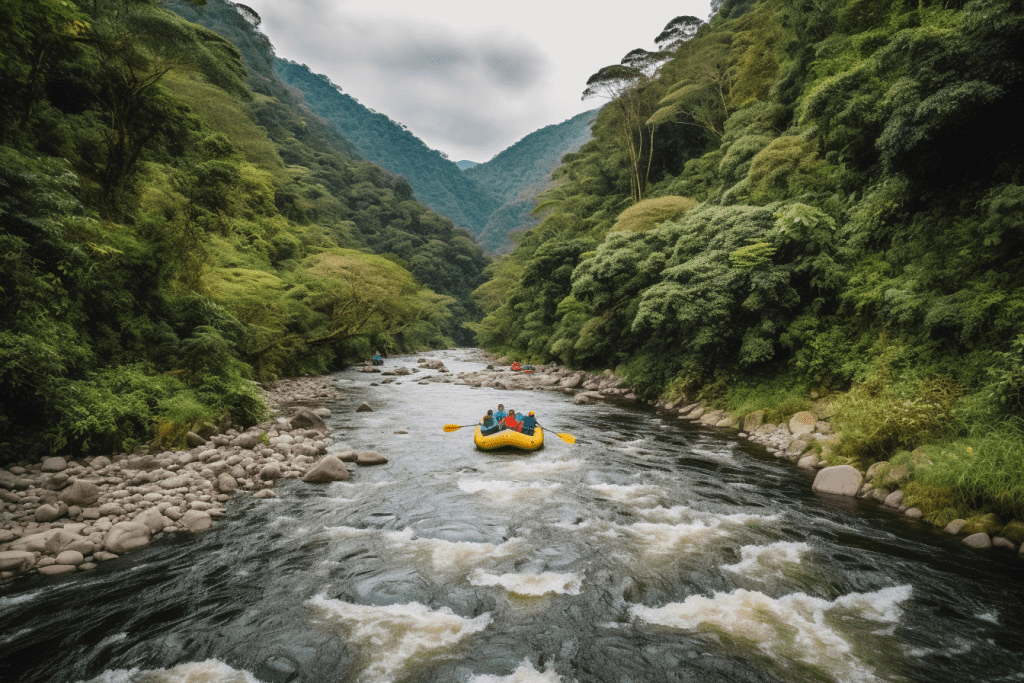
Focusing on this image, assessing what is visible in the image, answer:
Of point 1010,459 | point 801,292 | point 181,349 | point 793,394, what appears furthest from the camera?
point 801,292

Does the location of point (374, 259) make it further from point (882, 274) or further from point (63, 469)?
point (882, 274)

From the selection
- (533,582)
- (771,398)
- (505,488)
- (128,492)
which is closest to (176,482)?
(128,492)

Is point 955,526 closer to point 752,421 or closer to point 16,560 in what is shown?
point 752,421

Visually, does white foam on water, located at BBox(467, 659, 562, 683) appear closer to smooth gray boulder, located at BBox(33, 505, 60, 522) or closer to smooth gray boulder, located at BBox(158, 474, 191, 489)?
smooth gray boulder, located at BBox(33, 505, 60, 522)

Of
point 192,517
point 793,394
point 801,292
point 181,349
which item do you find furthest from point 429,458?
point 801,292

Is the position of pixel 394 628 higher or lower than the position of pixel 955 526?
lower

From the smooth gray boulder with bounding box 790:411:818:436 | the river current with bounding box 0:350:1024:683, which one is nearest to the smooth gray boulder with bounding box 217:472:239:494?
the river current with bounding box 0:350:1024:683
